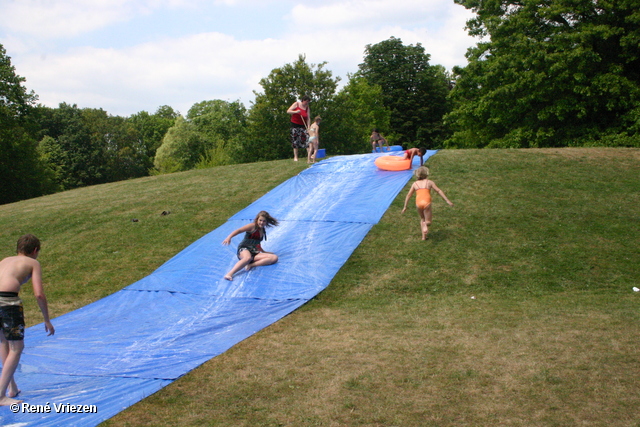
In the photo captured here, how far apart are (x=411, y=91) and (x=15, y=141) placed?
37938mm

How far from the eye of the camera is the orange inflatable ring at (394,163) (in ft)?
50.9

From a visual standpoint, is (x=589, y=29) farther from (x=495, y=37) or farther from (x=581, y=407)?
(x=581, y=407)

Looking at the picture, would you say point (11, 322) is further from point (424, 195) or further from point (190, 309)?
point (424, 195)

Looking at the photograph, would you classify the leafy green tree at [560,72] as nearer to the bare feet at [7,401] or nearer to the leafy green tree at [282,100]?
the leafy green tree at [282,100]

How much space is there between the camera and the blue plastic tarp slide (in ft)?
18.7

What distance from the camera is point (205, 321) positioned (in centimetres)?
809

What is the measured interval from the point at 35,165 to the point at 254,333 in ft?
135

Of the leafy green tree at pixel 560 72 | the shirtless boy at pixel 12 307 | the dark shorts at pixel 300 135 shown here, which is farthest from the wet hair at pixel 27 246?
the leafy green tree at pixel 560 72

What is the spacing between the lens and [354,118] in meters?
46.7

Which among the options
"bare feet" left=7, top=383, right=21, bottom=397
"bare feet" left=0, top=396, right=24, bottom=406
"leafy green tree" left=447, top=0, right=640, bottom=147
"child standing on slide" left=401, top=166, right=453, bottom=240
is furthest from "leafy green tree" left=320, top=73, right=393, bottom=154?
"bare feet" left=0, top=396, right=24, bottom=406

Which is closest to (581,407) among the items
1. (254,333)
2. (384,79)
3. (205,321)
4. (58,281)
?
(254,333)

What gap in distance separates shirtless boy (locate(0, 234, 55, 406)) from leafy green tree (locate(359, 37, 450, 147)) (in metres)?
49.7

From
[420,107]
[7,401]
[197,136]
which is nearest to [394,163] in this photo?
[7,401]

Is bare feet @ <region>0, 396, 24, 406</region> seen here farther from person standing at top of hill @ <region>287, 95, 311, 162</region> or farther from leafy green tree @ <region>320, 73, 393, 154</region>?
leafy green tree @ <region>320, 73, 393, 154</region>
